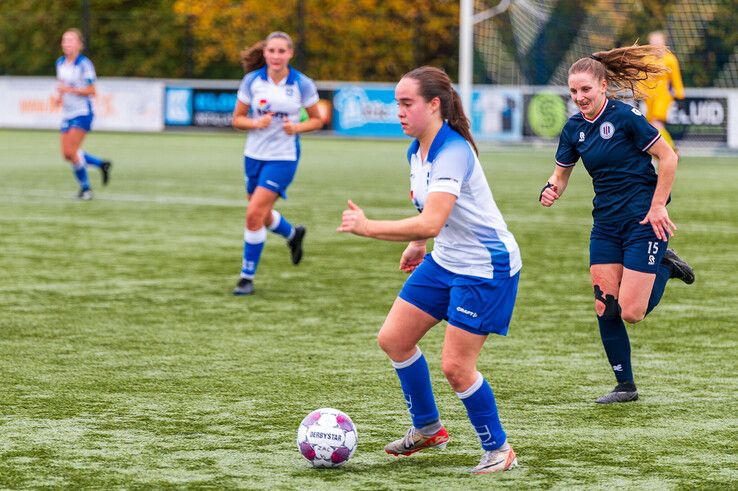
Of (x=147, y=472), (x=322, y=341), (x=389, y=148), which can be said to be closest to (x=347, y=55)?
(x=389, y=148)

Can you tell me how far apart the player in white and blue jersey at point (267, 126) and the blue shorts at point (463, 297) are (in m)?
5.42

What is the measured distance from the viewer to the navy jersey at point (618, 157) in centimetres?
679

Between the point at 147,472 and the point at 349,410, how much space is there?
1439 mm

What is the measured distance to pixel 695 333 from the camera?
A: 8.93m

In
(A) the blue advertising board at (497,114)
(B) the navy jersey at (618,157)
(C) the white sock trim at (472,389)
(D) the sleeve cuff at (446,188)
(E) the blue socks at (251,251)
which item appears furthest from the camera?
(A) the blue advertising board at (497,114)

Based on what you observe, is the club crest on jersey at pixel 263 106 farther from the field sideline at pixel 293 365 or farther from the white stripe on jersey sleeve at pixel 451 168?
the white stripe on jersey sleeve at pixel 451 168

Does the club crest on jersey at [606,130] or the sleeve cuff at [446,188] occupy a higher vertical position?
the club crest on jersey at [606,130]

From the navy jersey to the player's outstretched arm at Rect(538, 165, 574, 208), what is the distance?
5.3 inches

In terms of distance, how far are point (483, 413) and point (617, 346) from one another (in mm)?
1713

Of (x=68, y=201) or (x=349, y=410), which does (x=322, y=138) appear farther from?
(x=349, y=410)

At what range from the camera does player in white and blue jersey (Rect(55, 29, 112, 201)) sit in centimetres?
1862

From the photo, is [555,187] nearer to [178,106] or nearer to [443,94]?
[443,94]

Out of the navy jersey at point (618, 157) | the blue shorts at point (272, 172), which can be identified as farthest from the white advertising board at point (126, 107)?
the navy jersey at point (618, 157)

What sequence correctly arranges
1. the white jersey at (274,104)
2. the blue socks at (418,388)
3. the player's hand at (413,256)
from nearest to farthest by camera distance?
the blue socks at (418,388), the player's hand at (413,256), the white jersey at (274,104)
